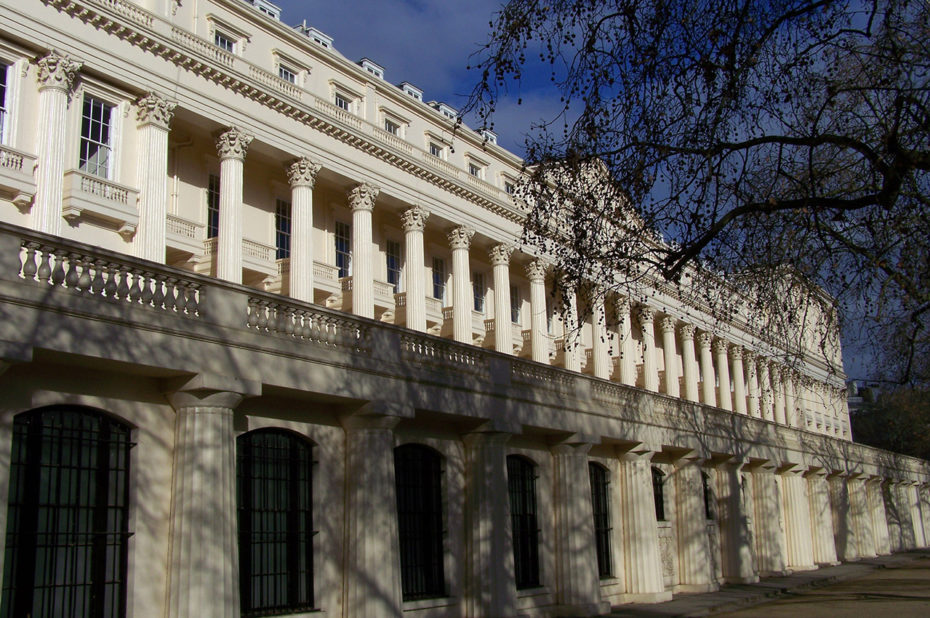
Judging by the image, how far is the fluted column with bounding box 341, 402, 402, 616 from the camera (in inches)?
603

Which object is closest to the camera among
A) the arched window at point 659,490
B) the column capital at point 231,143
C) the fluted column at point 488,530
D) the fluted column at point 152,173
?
the fluted column at point 488,530

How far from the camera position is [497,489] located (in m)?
19.2

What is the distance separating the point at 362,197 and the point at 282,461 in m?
22.9

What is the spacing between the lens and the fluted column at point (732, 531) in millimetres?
30148

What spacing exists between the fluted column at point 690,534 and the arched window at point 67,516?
18.6 meters

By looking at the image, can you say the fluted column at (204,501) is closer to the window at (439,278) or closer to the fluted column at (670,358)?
the window at (439,278)

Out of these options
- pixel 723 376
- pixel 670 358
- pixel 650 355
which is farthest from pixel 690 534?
pixel 723 376

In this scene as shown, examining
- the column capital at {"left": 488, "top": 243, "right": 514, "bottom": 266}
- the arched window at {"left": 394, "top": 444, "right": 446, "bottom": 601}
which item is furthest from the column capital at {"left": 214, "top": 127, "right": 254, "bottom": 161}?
the arched window at {"left": 394, "top": 444, "right": 446, "bottom": 601}

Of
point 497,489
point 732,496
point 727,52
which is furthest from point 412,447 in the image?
point 732,496

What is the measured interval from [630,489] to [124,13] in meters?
20.4

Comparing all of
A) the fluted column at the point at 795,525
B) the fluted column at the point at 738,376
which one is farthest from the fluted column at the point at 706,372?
the fluted column at the point at 795,525

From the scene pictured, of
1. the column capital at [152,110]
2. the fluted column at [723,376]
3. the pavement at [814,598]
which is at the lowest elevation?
the pavement at [814,598]

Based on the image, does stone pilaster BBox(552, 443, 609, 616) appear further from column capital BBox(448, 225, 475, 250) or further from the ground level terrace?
column capital BBox(448, 225, 475, 250)

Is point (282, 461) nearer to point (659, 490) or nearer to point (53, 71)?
point (659, 490)
